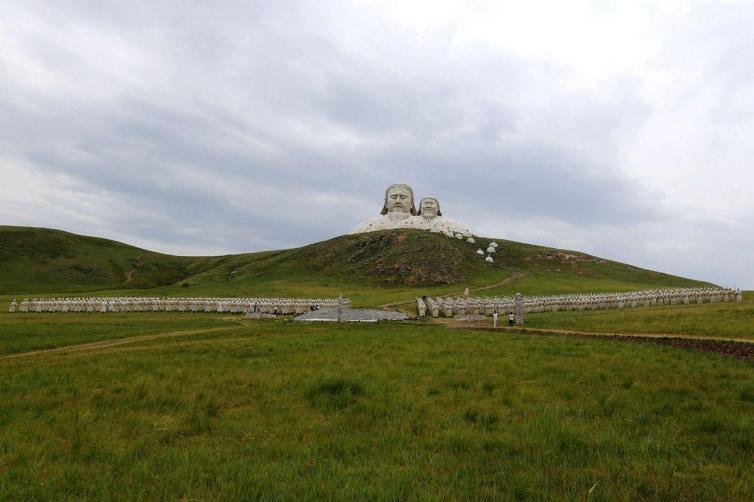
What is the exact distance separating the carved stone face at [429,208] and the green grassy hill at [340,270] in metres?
15.2

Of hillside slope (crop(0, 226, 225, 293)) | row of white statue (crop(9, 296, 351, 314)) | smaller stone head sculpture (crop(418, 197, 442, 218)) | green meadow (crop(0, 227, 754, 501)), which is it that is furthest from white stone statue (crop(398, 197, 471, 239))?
green meadow (crop(0, 227, 754, 501))

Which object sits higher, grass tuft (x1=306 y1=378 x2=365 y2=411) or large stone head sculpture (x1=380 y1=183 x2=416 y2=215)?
large stone head sculpture (x1=380 y1=183 x2=416 y2=215)

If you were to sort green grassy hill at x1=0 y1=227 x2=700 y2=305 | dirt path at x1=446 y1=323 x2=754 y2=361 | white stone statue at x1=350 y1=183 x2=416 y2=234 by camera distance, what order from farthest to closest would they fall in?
1. white stone statue at x1=350 y1=183 x2=416 y2=234
2. green grassy hill at x1=0 y1=227 x2=700 y2=305
3. dirt path at x1=446 y1=323 x2=754 y2=361

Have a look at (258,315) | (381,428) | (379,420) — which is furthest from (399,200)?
(381,428)

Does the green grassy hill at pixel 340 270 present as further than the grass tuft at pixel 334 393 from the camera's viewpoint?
Yes

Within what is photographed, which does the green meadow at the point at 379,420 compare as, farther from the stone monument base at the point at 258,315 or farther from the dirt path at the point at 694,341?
the stone monument base at the point at 258,315

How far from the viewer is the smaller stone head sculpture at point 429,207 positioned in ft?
420

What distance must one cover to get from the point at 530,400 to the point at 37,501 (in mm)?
9352

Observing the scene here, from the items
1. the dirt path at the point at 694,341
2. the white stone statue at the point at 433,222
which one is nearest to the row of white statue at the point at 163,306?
the dirt path at the point at 694,341

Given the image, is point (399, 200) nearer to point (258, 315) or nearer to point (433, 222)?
point (433, 222)

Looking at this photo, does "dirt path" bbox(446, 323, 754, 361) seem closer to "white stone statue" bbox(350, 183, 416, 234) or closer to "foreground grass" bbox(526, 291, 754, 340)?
"foreground grass" bbox(526, 291, 754, 340)

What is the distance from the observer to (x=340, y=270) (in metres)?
98.0

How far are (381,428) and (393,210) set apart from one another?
12398 centimetres

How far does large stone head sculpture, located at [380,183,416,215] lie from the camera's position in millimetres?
132000
